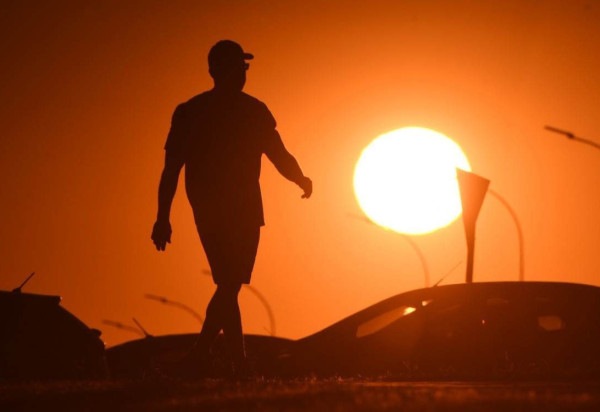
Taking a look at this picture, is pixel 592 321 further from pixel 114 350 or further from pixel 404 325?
pixel 114 350

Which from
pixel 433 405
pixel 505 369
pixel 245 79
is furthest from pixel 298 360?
pixel 433 405

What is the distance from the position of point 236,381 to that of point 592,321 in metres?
4.25

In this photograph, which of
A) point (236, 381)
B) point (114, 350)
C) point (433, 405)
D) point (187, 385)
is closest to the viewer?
point (433, 405)

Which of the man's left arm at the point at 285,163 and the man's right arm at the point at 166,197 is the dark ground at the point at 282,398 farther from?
the man's left arm at the point at 285,163

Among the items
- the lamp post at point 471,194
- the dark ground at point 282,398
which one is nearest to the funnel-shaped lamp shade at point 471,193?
the lamp post at point 471,194

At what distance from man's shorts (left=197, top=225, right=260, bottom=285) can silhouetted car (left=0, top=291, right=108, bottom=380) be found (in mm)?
3114

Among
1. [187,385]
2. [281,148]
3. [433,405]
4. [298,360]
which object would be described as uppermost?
[281,148]

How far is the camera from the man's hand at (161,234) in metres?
11.9

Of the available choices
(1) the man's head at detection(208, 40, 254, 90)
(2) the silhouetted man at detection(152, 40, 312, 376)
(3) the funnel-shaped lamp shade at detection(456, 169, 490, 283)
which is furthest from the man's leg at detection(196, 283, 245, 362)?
(3) the funnel-shaped lamp shade at detection(456, 169, 490, 283)

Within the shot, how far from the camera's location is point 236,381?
11.1m

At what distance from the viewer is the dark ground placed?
282 inches

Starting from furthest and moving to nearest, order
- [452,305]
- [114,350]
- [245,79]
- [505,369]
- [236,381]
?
1. [114,350]
2. [452,305]
3. [505,369]
4. [245,79]
5. [236,381]

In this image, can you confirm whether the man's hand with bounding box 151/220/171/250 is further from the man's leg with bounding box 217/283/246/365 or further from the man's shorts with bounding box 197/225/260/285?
the man's leg with bounding box 217/283/246/365

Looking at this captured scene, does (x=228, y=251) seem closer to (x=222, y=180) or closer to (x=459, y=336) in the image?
(x=222, y=180)
